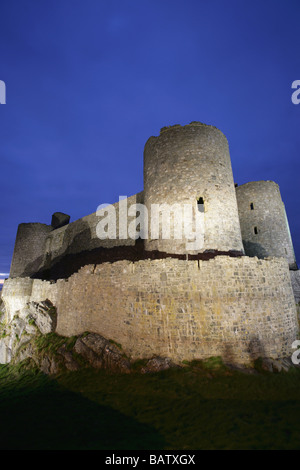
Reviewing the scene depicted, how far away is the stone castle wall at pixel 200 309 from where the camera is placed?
7250 mm

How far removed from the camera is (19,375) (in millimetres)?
9375

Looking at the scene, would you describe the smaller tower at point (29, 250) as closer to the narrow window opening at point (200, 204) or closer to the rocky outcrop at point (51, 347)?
the rocky outcrop at point (51, 347)

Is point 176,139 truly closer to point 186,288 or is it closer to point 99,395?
point 186,288

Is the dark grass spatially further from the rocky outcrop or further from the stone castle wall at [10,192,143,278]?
the stone castle wall at [10,192,143,278]

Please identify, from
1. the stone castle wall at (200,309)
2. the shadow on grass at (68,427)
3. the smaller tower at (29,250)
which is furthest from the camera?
the smaller tower at (29,250)

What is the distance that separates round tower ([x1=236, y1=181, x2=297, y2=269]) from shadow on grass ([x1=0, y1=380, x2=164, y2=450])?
48.0 feet

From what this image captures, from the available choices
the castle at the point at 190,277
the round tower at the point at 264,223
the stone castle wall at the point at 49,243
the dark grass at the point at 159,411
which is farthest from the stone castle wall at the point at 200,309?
the stone castle wall at the point at 49,243

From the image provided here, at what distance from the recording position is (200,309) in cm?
744

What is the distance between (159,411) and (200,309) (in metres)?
3.04

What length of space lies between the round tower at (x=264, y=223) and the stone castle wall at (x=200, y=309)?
28.0 feet

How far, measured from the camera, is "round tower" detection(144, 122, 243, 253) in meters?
11.7

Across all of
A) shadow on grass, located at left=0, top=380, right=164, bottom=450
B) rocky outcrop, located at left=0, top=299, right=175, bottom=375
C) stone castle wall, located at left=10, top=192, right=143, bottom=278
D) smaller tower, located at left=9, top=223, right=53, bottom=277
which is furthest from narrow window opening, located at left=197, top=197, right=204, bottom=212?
smaller tower, located at left=9, top=223, right=53, bottom=277

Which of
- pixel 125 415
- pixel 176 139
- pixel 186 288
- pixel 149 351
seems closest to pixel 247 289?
pixel 186 288

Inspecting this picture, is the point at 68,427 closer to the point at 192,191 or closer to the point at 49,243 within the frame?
the point at 192,191
